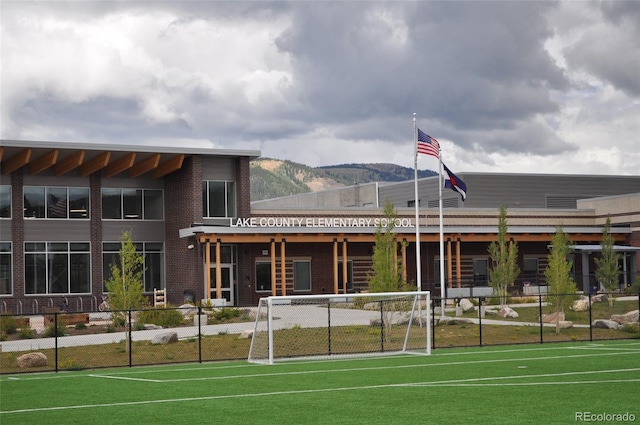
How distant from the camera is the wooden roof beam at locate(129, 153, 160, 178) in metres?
48.4

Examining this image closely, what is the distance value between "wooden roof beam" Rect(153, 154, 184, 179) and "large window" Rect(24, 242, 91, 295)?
5.38 meters

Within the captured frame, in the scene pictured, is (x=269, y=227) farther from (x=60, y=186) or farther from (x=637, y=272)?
(x=637, y=272)

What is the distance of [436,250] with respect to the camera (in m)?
54.9

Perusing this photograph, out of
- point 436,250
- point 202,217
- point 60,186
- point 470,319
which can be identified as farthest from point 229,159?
point 470,319

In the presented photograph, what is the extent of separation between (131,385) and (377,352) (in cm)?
895

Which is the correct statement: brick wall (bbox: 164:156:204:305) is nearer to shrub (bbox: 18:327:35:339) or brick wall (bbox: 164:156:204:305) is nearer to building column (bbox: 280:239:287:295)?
building column (bbox: 280:239:287:295)

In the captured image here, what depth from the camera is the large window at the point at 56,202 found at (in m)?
48.2

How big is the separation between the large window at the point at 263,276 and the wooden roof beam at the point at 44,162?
39.6 ft

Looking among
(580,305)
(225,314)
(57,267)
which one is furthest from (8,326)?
(580,305)

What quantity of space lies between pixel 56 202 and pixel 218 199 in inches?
333

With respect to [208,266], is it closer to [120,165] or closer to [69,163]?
[120,165]

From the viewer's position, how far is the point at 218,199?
5012 cm

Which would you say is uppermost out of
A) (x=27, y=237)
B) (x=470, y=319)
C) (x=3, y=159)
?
(x=3, y=159)

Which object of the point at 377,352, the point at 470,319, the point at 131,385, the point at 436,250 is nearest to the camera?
the point at 131,385
